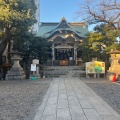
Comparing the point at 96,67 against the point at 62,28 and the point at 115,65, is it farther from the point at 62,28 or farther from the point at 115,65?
the point at 62,28

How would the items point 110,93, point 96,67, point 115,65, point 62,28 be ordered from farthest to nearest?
point 62,28 < point 96,67 < point 115,65 < point 110,93

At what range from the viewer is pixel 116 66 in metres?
13.9

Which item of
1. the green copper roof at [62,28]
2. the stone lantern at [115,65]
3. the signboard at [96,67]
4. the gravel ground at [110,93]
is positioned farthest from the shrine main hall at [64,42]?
the gravel ground at [110,93]

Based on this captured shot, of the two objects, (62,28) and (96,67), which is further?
(62,28)

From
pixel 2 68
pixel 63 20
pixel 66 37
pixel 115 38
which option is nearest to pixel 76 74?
pixel 115 38

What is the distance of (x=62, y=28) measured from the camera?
79.8 feet

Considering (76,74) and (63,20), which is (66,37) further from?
(76,74)

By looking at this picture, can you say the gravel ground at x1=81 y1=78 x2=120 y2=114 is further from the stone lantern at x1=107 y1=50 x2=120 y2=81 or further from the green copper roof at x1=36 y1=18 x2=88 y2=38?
the green copper roof at x1=36 y1=18 x2=88 y2=38

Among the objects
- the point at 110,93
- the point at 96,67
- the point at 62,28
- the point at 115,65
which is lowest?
the point at 110,93

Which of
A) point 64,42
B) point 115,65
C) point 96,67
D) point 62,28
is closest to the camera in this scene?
point 115,65

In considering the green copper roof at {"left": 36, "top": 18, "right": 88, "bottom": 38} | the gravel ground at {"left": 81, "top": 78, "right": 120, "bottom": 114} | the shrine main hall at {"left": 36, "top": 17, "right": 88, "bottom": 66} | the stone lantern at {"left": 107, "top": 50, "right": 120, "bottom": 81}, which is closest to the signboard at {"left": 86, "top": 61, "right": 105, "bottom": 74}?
the stone lantern at {"left": 107, "top": 50, "right": 120, "bottom": 81}

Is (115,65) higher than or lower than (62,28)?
lower

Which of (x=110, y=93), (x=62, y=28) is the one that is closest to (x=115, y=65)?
(x=110, y=93)

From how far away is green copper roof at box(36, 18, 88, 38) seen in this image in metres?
24.1
